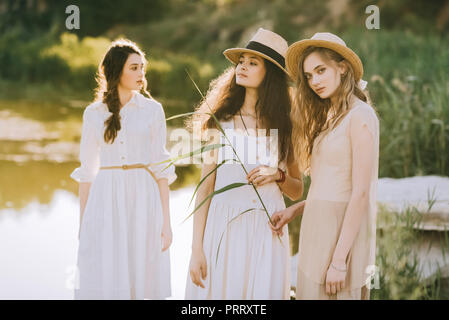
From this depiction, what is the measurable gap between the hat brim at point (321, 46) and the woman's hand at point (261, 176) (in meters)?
0.41

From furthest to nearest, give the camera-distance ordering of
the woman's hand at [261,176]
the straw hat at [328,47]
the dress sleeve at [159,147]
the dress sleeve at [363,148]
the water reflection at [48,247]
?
the water reflection at [48,247]
the dress sleeve at [159,147]
the woman's hand at [261,176]
the straw hat at [328,47]
the dress sleeve at [363,148]

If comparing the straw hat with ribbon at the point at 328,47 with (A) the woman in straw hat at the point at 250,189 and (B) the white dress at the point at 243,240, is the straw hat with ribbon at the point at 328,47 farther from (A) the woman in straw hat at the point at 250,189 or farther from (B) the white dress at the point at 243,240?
(B) the white dress at the point at 243,240

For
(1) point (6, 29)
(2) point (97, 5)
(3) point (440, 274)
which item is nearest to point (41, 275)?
(3) point (440, 274)

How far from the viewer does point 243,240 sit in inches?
112

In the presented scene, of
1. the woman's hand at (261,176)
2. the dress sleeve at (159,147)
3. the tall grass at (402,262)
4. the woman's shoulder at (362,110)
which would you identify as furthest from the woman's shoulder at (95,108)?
the tall grass at (402,262)

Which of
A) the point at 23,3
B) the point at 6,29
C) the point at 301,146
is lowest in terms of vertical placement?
the point at 301,146

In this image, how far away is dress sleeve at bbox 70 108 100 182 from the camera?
3.14 metres

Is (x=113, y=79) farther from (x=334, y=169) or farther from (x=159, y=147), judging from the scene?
(x=334, y=169)

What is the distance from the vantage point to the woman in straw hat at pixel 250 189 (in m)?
2.83

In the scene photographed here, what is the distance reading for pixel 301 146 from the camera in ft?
9.23

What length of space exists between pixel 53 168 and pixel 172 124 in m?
3.23

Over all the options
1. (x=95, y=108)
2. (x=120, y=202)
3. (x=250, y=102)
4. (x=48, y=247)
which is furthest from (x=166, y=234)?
(x=48, y=247)

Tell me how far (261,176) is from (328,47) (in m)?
0.59
